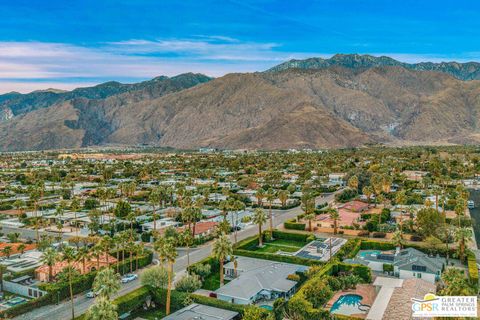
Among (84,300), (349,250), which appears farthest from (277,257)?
(84,300)

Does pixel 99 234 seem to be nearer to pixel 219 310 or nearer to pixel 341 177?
pixel 219 310

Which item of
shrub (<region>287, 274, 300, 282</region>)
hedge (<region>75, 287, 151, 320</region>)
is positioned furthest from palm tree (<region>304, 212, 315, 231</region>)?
hedge (<region>75, 287, 151, 320</region>)

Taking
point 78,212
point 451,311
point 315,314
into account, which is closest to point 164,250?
point 315,314

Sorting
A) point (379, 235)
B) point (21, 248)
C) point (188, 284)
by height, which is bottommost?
point (379, 235)

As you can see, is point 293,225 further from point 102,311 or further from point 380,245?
point 102,311

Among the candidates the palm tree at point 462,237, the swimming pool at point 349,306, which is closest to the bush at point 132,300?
the swimming pool at point 349,306

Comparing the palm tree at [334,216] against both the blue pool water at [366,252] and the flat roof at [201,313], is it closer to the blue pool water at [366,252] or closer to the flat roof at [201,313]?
the blue pool water at [366,252]

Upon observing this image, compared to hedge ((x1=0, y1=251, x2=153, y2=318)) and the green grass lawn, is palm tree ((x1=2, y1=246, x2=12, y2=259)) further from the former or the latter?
the green grass lawn
